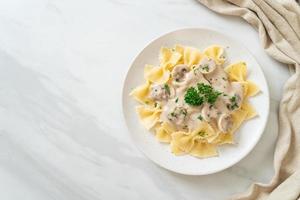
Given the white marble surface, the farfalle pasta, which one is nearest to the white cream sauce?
the farfalle pasta

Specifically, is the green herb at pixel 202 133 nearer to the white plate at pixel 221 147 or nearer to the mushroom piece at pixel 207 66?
the white plate at pixel 221 147

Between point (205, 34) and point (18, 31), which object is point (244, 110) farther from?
point (18, 31)

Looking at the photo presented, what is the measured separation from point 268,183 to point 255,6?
0.61m

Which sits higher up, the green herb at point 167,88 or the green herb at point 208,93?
the green herb at point 208,93

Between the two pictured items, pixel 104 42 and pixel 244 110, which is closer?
pixel 244 110

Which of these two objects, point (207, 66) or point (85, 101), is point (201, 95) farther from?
point (85, 101)

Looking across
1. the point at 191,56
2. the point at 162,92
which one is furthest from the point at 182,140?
the point at 191,56

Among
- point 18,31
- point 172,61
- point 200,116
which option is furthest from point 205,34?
point 18,31

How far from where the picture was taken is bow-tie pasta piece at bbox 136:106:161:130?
190cm

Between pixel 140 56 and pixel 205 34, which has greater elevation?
pixel 205 34

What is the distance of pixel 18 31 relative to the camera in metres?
2.08

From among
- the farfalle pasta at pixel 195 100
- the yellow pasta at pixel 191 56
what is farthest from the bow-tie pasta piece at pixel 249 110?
the yellow pasta at pixel 191 56

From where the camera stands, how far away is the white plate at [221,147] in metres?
1.87

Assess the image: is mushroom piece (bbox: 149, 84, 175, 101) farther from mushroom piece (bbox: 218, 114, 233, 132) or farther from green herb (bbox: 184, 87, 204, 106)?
mushroom piece (bbox: 218, 114, 233, 132)
